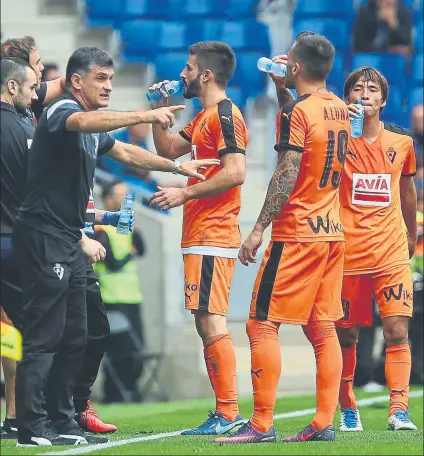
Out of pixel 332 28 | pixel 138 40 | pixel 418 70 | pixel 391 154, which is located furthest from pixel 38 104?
pixel 418 70

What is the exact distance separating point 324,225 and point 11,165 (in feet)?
6.11

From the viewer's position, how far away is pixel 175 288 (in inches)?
562

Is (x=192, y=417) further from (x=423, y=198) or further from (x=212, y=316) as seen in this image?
(x=423, y=198)

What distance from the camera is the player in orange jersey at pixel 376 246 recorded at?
8.80 meters

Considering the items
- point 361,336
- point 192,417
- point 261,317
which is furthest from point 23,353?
point 361,336

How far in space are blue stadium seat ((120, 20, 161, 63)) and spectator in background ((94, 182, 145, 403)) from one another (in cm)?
339

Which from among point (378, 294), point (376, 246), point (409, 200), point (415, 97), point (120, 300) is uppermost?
point (415, 97)

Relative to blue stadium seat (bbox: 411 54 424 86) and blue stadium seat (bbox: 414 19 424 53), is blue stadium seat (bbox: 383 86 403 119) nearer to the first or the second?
blue stadium seat (bbox: 411 54 424 86)

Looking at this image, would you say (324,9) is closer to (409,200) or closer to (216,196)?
(409,200)

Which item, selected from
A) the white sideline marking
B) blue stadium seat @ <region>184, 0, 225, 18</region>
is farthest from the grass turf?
blue stadium seat @ <region>184, 0, 225, 18</region>

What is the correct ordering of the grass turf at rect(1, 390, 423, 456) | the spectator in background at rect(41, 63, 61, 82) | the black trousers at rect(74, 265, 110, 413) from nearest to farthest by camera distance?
1. the grass turf at rect(1, 390, 423, 456)
2. the black trousers at rect(74, 265, 110, 413)
3. the spectator in background at rect(41, 63, 61, 82)

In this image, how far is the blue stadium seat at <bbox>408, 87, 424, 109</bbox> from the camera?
16.9m

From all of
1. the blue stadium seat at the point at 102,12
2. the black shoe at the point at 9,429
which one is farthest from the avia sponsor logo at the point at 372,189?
the blue stadium seat at the point at 102,12

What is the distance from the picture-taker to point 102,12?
663 inches
